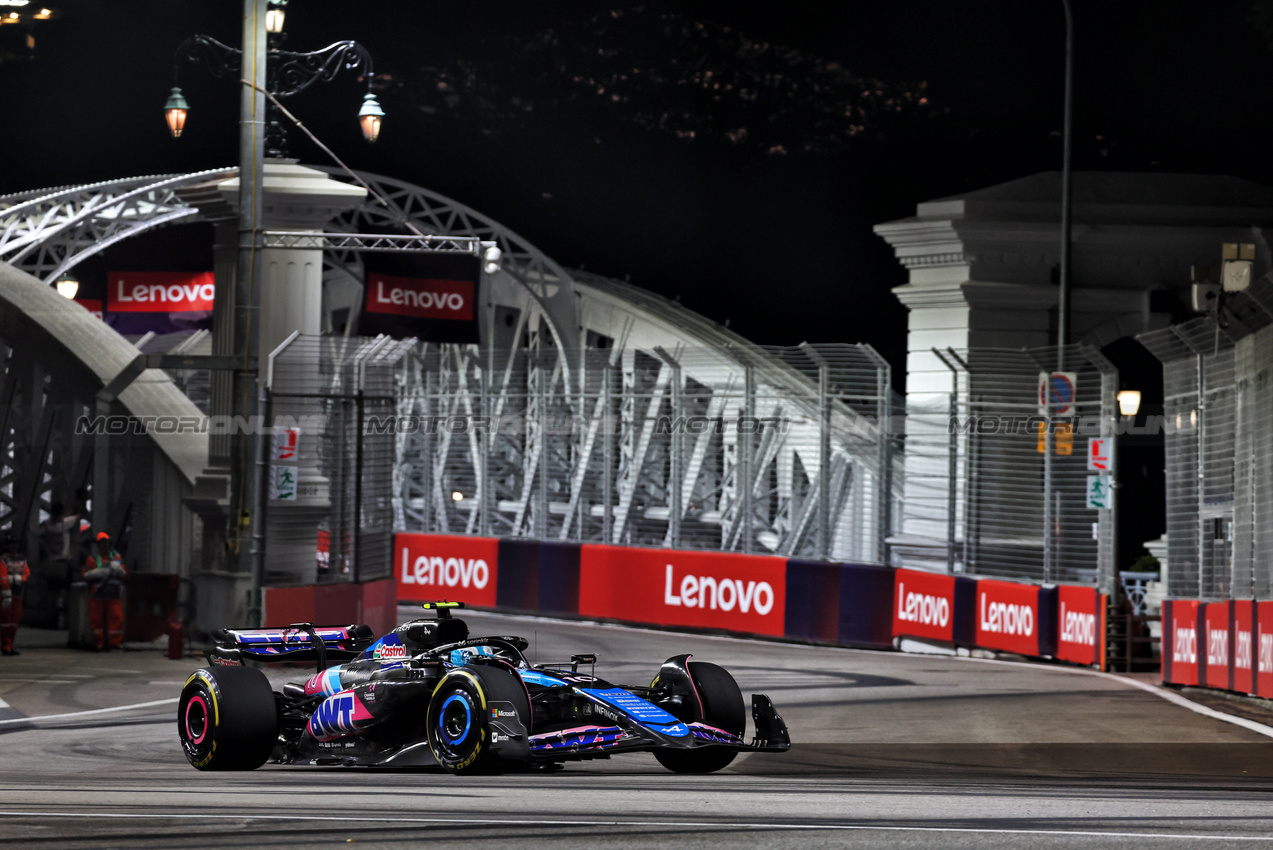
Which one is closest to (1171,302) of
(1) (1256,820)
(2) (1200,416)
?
(2) (1200,416)

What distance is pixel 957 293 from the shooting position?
2494cm

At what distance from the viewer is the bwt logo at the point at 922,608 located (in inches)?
845

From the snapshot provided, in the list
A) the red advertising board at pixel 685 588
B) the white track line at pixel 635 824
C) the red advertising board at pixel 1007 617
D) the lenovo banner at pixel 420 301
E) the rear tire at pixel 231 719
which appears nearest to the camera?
the white track line at pixel 635 824

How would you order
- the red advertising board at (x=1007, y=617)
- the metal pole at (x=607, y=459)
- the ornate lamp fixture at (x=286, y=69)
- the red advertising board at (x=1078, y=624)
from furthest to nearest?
1. the metal pole at (x=607, y=459)
2. the red advertising board at (x=1007, y=617)
3. the red advertising board at (x=1078, y=624)
4. the ornate lamp fixture at (x=286, y=69)

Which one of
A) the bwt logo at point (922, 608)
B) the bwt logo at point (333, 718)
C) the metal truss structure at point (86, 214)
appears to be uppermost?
the metal truss structure at point (86, 214)

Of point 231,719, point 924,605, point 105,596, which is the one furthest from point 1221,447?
point 105,596

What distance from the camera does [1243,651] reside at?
15688 mm

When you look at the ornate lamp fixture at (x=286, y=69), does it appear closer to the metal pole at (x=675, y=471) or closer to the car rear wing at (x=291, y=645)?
the metal pole at (x=675, y=471)

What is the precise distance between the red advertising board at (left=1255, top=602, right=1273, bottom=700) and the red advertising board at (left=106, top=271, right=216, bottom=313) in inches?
713

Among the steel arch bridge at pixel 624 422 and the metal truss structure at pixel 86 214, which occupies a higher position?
the metal truss structure at pixel 86 214

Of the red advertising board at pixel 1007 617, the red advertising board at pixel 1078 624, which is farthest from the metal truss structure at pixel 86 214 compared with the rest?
the red advertising board at pixel 1078 624

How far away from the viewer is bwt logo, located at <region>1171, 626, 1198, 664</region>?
16.9 meters

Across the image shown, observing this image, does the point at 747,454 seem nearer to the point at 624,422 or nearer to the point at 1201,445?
the point at 624,422

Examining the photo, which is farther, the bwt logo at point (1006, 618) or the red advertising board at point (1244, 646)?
the bwt logo at point (1006, 618)
